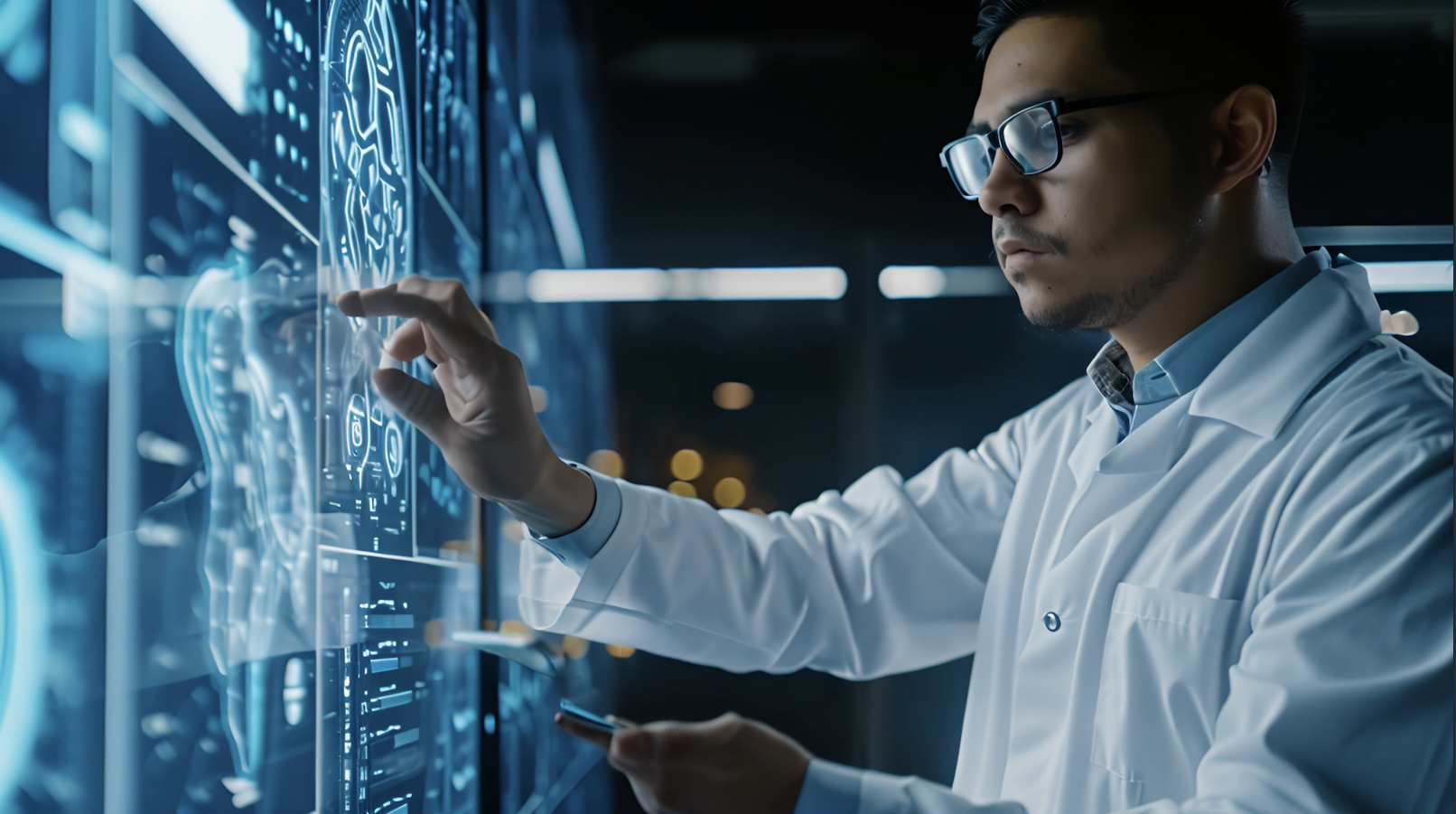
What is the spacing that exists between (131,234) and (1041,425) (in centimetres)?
104

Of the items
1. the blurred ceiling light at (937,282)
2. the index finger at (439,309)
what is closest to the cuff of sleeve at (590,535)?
the index finger at (439,309)

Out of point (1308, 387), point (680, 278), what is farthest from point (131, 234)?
point (680, 278)

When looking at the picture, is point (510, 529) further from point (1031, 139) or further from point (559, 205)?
point (1031, 139)

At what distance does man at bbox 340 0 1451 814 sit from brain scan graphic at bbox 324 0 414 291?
0.08 m

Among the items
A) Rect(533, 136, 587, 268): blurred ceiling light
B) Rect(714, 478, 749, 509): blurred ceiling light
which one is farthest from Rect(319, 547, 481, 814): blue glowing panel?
Rect(533, 136, 587, 268): blurred ceiling light

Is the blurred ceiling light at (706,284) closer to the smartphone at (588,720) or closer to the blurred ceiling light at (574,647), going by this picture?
the blurred ceiling light at (574,647)

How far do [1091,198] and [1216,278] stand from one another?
163mm

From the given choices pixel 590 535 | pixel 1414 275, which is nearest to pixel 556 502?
pixel 590 535

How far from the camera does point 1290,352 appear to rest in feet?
2.99

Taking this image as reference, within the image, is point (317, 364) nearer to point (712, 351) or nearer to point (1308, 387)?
point (1308, 387)

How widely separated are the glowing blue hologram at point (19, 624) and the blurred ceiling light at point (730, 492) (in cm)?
145

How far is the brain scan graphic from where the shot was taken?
780mm

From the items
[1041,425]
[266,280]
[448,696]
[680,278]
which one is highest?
[680,278]

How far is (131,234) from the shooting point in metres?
0.48
